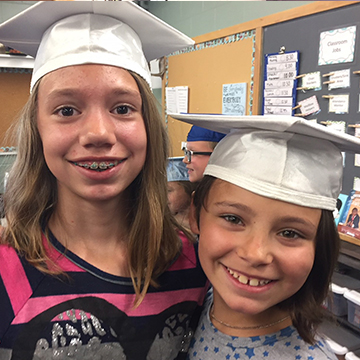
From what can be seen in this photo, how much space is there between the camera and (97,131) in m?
0.89

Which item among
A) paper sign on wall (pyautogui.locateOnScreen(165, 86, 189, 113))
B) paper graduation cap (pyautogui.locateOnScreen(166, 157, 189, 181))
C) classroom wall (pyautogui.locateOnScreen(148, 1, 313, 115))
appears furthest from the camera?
paper sign on wall (pyautogui.locateOnScreen(165, 86, 189, 113))

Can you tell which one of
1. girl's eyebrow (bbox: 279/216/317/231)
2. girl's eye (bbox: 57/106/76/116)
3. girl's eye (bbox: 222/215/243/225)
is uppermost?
girl's eye (bbox: 57/106/76/116)

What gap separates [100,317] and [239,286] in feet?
1.20

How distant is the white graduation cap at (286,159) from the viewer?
33.7 inches

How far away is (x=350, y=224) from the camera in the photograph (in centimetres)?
218

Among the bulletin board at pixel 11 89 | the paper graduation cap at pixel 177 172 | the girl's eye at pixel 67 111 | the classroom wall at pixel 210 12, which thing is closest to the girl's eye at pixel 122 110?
the girl's eye at pixel 67 111

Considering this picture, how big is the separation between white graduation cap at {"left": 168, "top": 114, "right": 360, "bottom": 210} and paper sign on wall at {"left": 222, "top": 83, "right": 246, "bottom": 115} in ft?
6.85

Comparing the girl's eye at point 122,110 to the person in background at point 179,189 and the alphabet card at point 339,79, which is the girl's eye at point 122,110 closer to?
the person in background at point 179,189

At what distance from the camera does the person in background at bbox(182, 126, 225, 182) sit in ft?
7.73

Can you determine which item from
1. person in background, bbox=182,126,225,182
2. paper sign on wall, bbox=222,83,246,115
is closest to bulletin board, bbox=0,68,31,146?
paper sign on wall, bbox=222,83,246,115

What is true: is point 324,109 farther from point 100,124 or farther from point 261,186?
point 100,124

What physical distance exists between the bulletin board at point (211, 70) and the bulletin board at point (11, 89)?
1.63 meters

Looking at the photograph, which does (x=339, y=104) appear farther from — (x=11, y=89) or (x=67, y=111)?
(x=11, y=89)

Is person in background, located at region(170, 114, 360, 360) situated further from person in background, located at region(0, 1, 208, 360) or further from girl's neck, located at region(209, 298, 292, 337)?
person in background, located at region(0, 1, 208, 360)
